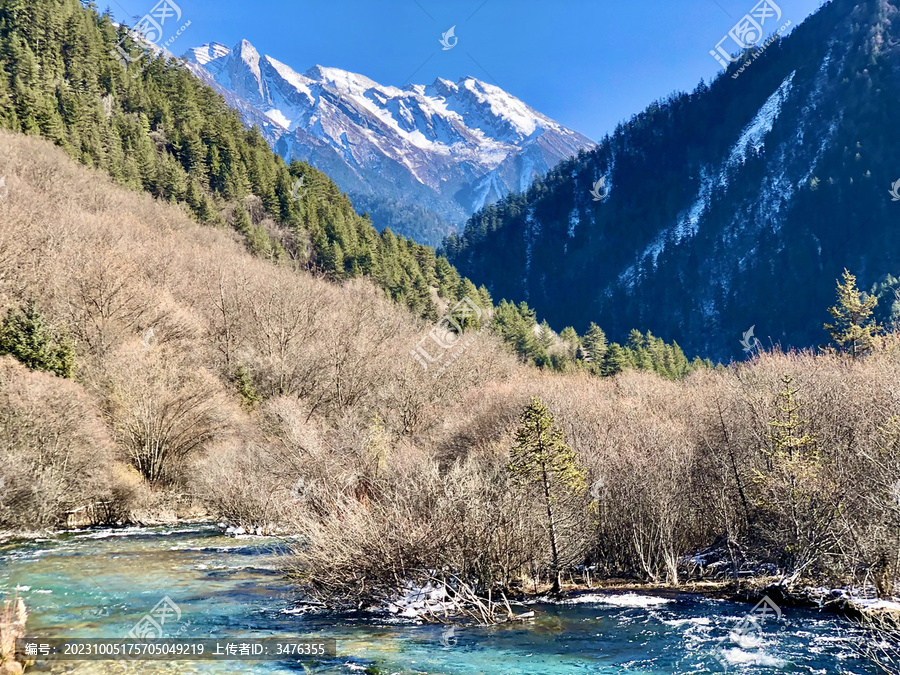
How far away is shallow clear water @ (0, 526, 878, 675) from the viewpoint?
44.8 feet

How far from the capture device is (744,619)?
59.1 ft

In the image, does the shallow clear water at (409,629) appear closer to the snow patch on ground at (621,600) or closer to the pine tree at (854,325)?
the snow patch on ground at (621,600)

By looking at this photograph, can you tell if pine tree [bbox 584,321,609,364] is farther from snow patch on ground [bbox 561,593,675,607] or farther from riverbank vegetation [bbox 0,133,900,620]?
snow patch on ground [bbox 561,593,675,607]

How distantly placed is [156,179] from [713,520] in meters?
88.7

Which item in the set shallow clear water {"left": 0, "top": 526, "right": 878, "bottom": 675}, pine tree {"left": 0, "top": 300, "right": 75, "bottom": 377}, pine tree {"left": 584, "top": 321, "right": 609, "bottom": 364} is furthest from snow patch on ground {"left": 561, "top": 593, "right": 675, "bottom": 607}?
pine tree {"left": 584, "top": 321, "right": 609, "bottom": 364}

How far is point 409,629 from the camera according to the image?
16.7m

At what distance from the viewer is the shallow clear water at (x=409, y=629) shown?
44.8ft

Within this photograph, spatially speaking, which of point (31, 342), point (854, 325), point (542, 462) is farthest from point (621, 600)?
point (854, 325)

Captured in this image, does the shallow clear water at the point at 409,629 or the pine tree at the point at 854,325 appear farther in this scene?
the pine tree at the point at 854,325

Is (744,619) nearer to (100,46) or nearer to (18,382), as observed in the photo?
(18,382)

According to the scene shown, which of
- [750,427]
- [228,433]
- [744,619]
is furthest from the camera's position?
[228,433]

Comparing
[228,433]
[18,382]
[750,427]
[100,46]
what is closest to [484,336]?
[228,433]

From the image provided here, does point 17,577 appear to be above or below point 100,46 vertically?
below

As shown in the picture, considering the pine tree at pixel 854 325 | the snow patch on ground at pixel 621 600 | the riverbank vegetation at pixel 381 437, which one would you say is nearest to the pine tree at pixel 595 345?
the riverbank vegetation at pixel 381 437
